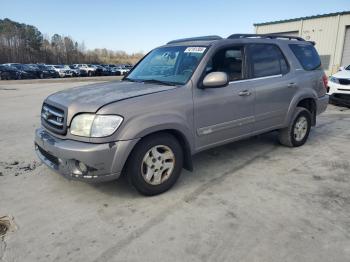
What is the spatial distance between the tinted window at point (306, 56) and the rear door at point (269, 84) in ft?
1.55

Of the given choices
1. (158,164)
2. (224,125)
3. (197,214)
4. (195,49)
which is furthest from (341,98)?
(197,214)

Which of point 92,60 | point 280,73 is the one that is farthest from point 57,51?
point 280,73

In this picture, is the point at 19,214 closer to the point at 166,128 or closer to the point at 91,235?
the point at 91,235

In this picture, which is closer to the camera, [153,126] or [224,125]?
[153,126]

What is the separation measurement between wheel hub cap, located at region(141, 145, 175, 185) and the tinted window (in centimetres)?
323

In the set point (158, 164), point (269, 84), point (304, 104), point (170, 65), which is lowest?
point (158, 164)

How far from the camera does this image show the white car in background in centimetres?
1039

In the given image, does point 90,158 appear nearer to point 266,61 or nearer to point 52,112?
point 52,112

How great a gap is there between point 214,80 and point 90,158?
1716 mm

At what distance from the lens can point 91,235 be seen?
3074mm

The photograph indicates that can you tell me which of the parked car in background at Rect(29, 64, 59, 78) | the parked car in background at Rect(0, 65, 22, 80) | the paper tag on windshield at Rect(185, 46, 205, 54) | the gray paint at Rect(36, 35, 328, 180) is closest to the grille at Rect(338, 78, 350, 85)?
the gray paint at Rect(36, 35, 328, 180)

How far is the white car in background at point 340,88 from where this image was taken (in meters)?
10.4

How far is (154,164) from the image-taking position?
3754 mm

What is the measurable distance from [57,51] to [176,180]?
9279cm
